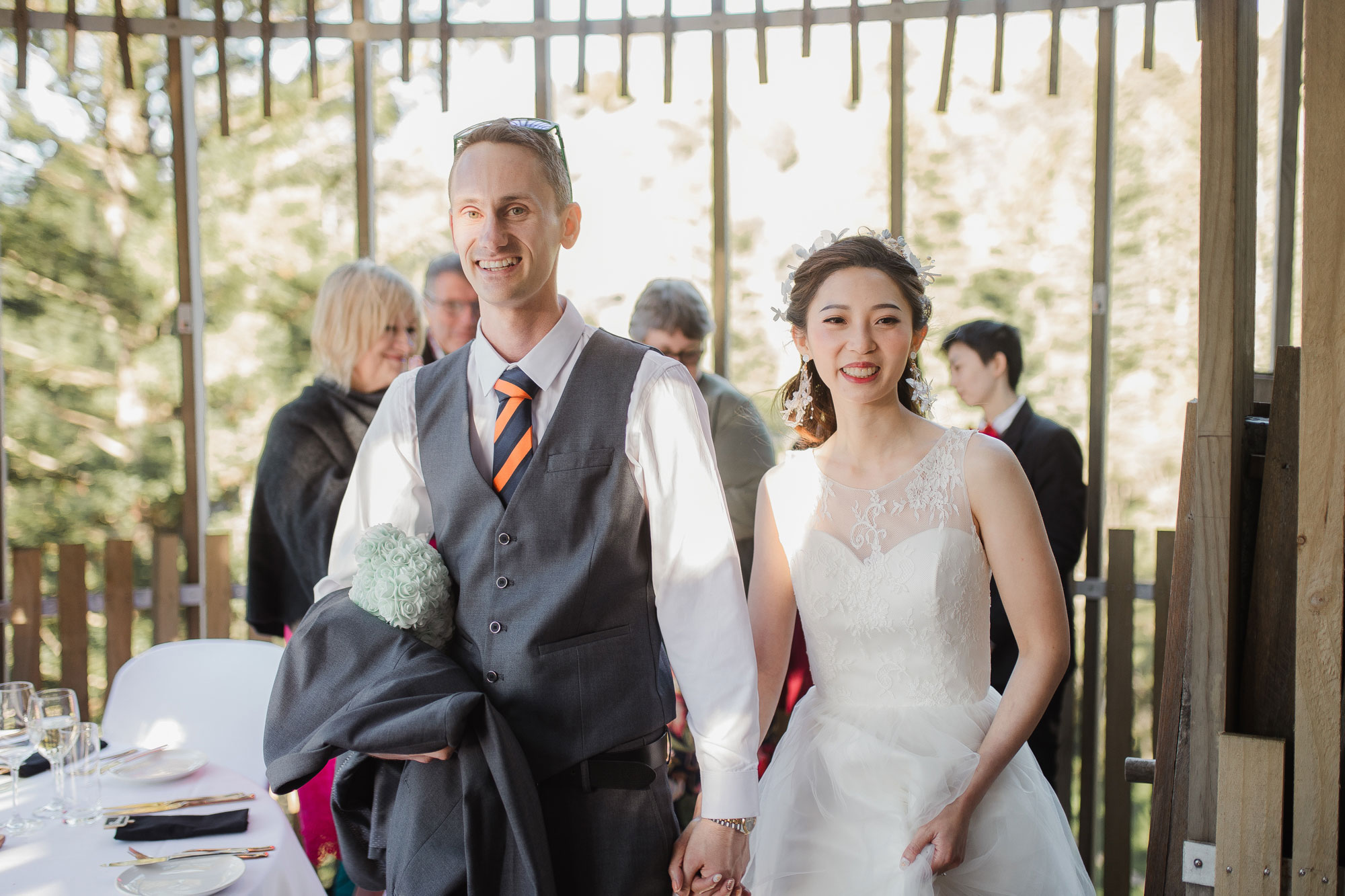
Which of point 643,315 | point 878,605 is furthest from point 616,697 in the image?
point 643,315

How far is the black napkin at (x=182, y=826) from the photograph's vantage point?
70.2 inches

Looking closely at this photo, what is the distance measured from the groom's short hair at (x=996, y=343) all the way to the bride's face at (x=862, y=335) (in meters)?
1.69

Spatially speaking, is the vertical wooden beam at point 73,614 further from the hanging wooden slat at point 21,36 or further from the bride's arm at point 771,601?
the bride's arm at point 771,601

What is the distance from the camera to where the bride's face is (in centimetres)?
192

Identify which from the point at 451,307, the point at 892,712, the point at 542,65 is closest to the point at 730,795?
the point at 892,712

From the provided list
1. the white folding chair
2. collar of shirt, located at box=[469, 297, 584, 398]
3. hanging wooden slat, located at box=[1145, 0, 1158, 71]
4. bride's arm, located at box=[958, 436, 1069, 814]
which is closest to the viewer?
collar of shirt, located at box=[469, 297, 584, 398]

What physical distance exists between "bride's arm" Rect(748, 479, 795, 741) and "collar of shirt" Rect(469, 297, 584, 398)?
1.99 feet

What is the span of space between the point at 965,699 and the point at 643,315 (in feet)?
5.66

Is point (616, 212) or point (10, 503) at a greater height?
point (616, 212)

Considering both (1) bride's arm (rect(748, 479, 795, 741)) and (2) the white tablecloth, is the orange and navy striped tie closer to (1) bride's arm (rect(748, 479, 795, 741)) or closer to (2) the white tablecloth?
(1) bride's arm (rect(748, 479, 795, 741))

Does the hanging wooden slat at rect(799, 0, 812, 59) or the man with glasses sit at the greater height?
the hanging wooden slat at rect(799, 0, 812, 59)

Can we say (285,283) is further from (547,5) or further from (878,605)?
(878,605)

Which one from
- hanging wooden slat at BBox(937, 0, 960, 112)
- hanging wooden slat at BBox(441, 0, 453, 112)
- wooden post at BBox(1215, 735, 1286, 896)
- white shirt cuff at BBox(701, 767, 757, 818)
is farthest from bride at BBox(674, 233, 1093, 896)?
hanging wooden slat at BBox(441, 0, 453, 112)

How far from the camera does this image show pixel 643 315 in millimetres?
3211
